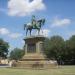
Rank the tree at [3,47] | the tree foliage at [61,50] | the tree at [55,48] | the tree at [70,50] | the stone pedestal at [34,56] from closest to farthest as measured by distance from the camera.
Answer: the stone pedestal at [34,56] → the tree at [70,50] → the tree foliage at [61,50] → the tree at [55,48] → the tree at [3,47]

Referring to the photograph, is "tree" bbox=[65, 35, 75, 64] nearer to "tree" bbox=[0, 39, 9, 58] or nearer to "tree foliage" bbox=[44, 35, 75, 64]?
"tree foliage" bbox=[44, 35, 75, 64]

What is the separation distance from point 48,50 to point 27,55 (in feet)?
163

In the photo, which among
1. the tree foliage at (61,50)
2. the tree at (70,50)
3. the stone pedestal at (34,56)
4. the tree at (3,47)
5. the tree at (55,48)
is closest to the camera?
the stone pedestal at (34,56)

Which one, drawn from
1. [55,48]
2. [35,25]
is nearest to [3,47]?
[55,48]

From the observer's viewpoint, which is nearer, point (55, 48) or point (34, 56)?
point (34, 56)

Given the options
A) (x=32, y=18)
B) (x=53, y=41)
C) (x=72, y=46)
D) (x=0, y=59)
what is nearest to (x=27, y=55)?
(x=32, y=18)

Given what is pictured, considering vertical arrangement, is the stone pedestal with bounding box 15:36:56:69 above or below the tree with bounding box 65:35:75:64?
below

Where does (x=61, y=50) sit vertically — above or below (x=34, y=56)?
above

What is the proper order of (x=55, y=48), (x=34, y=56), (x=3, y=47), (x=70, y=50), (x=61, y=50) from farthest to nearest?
(x=3, y=47) → (x=55, y=48) → (x=61, y=50) → (x=70, y=50) → (x=34, y=56)

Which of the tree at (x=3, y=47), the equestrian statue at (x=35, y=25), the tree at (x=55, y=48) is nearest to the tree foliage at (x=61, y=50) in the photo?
the tree at (x=55, y=48)

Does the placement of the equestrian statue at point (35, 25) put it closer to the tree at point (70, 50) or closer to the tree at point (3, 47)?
the tree at point (70, 50)

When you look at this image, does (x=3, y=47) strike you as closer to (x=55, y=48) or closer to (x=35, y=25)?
(x=55, y=48)

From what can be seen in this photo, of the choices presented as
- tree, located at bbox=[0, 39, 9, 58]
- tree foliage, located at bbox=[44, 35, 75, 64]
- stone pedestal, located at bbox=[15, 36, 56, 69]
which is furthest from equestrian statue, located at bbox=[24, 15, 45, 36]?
tree, located at bbox=[0, 39, 9, 58]

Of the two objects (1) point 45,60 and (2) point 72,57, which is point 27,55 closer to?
(1) point 45,60
